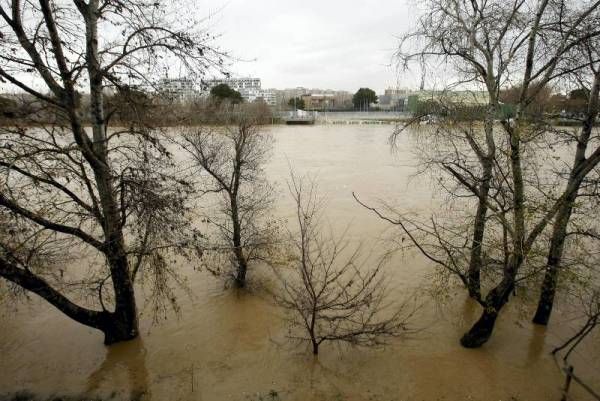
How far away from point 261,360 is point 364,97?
374 ft

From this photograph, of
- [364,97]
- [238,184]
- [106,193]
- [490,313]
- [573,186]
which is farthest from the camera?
[364,97]

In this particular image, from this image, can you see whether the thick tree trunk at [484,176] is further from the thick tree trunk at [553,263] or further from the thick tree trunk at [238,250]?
the thick tree trunk at [238,250]

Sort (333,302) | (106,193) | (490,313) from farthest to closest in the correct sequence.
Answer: (333,302) < (490,313) < (106,193)

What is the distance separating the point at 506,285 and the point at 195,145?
29.9 ft

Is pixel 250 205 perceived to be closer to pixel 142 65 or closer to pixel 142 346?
pixel 142 346

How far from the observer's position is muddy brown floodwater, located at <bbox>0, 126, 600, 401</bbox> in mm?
8031

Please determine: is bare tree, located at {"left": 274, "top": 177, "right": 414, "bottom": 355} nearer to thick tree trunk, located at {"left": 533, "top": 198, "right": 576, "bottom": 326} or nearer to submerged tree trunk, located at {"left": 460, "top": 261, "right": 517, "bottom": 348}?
submerged tree trunk, located at {"left": 460, "top": 261, "right": 517, "bottom": 348}

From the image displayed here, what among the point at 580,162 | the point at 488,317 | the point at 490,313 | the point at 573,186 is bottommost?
the point at 488,317

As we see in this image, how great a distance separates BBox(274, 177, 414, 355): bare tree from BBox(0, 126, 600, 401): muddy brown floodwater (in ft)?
1.56

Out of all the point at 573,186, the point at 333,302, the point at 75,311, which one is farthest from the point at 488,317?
the point at 75,311

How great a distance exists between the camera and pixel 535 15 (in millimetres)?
8203

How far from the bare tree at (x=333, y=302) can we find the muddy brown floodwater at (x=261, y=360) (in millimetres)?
476

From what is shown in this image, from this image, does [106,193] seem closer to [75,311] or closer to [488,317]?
[75,311]

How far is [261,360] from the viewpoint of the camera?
9.05m
